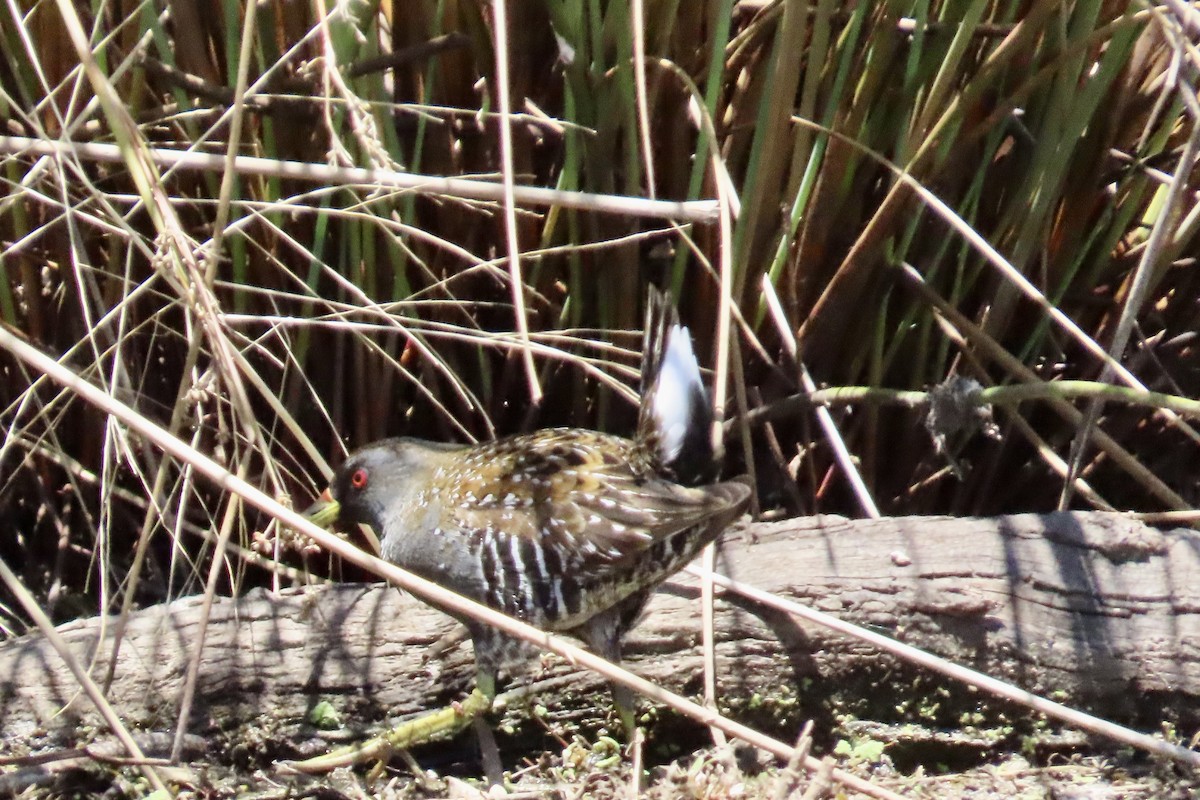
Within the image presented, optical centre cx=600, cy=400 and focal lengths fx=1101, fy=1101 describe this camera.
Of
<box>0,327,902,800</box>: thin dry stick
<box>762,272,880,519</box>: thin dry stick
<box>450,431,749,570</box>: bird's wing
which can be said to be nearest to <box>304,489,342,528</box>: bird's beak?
<box>450,431,749,570</box>: bird's wing

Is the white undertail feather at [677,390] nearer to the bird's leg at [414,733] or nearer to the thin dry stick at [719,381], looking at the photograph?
the thin dry stick at [719,381]

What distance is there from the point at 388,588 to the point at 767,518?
3.24ft

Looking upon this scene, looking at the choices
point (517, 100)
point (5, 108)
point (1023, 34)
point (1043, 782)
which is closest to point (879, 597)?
point (1043, 782)

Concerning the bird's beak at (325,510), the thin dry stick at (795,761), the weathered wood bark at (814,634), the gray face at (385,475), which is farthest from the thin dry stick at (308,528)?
the bird's beak at (325,510)

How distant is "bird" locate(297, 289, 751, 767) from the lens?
2303 mm

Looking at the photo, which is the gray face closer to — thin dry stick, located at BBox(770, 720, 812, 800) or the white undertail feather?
the white undertail feather

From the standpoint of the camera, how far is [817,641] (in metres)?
2.35

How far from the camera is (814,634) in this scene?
2352mm

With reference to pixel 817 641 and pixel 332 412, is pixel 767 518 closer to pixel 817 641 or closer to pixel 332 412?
pixel 817 641

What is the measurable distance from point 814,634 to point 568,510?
0.59m

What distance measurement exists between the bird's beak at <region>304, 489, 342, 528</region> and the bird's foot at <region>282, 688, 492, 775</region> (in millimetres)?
559

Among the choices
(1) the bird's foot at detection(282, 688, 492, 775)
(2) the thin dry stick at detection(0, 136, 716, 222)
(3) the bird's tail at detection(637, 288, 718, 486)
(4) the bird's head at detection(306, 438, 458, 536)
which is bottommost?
(1) the bird's foot at detection(282, 688, 492, 775)

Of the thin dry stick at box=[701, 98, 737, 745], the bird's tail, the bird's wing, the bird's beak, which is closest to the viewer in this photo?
the thin dry stick at box=[701, 98, 737, 745]

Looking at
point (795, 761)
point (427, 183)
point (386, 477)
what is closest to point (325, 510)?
point (386, 477)
